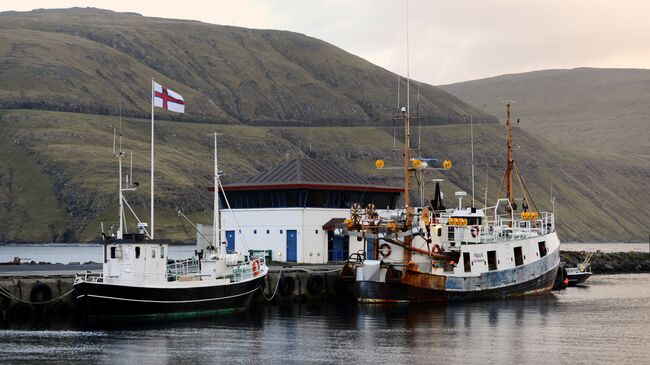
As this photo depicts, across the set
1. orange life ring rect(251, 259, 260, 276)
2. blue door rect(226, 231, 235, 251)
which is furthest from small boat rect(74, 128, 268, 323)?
blue door rect(226, 231, 235, 251)

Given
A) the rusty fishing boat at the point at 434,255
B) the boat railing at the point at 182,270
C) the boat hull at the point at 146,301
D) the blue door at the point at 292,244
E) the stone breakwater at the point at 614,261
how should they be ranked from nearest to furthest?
the boat hull at the point at 146,301, the boat railing at the point at 182,270, the rusty fishing boat at the point at 434,255, the blue door at the point at 292,244, the stone breakwater at the point at 614,261

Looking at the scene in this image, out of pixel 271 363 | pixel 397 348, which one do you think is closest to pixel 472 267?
pixel 397 348

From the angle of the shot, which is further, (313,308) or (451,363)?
(313,308)

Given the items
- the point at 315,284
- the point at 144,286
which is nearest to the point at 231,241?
the point at 315,284

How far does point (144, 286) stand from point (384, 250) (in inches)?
692

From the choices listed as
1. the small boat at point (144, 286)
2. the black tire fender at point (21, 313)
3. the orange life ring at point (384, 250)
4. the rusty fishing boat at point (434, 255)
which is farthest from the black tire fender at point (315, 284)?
the black tire fender at point (21, 313)

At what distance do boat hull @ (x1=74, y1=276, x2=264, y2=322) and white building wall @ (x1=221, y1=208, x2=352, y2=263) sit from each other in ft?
68.0

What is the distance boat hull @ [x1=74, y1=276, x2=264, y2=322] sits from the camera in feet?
178

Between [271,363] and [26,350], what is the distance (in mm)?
10411

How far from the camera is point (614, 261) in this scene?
419 feet

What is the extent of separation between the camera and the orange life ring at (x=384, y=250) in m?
66.8

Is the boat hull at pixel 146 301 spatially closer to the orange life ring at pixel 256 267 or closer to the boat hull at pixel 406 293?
the orange life ring at pixel 256 267

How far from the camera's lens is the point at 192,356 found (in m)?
44.5

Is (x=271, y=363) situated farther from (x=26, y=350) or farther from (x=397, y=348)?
(x=26, y=350)
